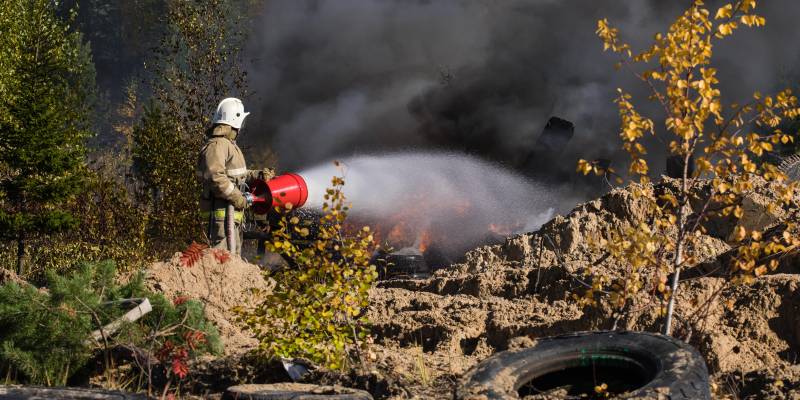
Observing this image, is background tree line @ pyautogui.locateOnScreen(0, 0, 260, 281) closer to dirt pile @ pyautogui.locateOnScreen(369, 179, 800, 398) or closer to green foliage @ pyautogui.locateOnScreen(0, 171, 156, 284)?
green foliage @ pyautogui.locateOnScreen(0, 171, 156, 284)

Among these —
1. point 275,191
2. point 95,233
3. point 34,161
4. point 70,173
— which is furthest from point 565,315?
point 95,233

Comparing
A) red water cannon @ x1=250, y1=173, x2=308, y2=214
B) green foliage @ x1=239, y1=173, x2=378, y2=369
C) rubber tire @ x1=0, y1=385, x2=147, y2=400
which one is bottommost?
rubber tire @ x1=0, y1=385, x2=147, y2=400

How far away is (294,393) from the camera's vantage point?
4664mm

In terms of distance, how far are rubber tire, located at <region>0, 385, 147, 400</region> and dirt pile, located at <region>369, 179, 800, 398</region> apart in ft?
5.14

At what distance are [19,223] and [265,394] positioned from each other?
8.61 m

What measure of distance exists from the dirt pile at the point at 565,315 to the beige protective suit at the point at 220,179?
5.69 feet

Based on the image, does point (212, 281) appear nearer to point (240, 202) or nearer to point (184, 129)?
point (240, 202)

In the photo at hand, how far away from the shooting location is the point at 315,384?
516cm

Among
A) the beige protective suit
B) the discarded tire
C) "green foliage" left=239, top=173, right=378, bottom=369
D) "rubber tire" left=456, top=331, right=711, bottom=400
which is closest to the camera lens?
"rubber tire" left=456, top=331, right=711, bottom=400

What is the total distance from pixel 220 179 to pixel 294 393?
173 inches

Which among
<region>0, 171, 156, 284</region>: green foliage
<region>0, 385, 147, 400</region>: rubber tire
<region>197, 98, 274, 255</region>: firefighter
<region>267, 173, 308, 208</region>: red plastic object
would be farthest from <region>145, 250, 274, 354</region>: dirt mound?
<region>0, 171, 156, 284</region>: green foliage

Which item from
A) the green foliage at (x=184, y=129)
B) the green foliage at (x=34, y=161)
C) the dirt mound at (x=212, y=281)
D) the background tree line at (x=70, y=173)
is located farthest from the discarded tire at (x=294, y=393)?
the green foliage at (x=184, y=129)

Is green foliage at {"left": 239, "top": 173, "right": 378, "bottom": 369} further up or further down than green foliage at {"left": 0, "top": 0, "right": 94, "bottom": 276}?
further down

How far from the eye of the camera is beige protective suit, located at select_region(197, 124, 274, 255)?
8.74 m
